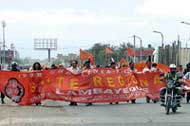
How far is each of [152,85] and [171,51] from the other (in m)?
44.8

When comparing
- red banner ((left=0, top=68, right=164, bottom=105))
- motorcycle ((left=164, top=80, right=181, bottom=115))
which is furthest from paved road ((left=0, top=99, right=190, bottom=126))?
red banner ((left=0, top=68, right=164, bottom=105))

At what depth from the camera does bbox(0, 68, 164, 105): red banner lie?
2417cm

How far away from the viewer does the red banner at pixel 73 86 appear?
952 inches

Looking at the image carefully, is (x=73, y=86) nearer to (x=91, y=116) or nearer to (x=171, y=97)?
(x=91, y=116)

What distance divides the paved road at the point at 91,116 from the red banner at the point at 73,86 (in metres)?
1.17

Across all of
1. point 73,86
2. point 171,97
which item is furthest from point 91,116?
point 73,86

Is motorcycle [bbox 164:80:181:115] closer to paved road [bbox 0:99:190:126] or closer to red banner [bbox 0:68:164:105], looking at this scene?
paved road [bbox 0:99:190:126]

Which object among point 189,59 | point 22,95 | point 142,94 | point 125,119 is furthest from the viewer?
point 189,59

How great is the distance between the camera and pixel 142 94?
2598 cm

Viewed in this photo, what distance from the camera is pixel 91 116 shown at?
62.5 ft

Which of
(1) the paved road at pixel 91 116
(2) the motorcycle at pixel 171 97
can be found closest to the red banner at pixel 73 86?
(1) the paved road at pixel 91 116

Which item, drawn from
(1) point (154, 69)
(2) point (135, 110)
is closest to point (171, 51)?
(1) point (154, 69)

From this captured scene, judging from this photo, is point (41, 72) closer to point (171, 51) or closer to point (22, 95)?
point (22, 95)

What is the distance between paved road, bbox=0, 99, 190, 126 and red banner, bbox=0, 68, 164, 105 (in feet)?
3.84
